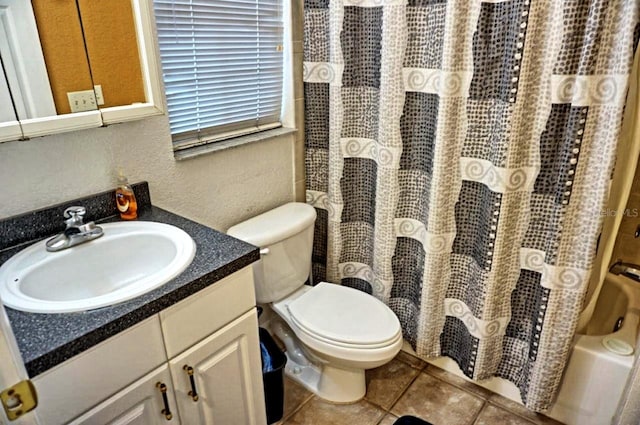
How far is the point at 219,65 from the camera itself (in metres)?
1.62

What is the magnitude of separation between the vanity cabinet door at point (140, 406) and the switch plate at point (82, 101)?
707 mm

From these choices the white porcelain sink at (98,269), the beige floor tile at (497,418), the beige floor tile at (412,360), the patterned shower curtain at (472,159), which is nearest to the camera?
the white porcelain sink at (98,269)

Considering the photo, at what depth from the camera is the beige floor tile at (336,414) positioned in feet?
5.69

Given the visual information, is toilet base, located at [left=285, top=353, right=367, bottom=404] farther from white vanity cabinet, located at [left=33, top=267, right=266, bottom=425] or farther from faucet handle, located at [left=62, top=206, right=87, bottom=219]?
faucet handle, located at [left=62, top=206, right=87, bottom=219]

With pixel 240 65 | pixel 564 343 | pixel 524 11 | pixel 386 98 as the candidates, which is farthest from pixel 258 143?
pixel 564 343

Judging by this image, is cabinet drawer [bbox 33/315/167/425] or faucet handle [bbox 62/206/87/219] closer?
cabinet drawer [bbox 33/315/167/425]

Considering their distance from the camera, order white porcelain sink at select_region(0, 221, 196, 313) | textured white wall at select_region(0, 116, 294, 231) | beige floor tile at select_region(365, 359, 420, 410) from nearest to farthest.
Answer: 1. white porcelain sink at select_region(0, 221, 196, 313)
2. textured white wall at select_region(0, 116, 294, 231)
3. beige floor tile at select_region(365, 359, 420, 410)

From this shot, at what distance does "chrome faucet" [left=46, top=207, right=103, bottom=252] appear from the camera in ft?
3.86

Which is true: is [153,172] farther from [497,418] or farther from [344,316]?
[497,418]

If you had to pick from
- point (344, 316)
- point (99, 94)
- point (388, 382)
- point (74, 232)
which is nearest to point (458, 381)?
point (388, 382)

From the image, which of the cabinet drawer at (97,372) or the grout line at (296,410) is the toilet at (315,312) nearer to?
the grout line at (296,410)

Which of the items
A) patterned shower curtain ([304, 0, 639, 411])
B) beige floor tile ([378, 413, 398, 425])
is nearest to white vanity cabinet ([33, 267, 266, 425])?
beige floor tile ([378, 413, 398, 425])

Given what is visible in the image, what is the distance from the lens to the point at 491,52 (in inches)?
56.2

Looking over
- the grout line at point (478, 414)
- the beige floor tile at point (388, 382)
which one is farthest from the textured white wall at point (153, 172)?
the grout line at point (478, 414)
